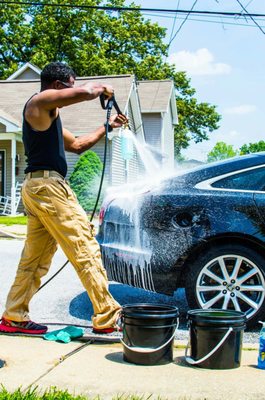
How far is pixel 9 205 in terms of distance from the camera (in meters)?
23.0

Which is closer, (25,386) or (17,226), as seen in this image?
(25,386)

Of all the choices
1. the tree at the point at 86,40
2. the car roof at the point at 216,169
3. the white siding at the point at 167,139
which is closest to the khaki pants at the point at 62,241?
the car roof at the point at 216,169

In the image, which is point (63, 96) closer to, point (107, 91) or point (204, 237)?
point (107, 91)

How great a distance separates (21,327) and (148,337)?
1.28 metres

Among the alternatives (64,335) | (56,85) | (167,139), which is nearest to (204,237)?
(64,335)

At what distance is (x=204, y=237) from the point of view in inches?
207

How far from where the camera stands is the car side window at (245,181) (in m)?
5.42

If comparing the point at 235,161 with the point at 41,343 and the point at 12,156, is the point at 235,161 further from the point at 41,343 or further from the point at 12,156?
the point at 12,156

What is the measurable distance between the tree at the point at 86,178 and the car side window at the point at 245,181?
15.6m

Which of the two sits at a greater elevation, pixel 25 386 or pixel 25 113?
pixel 25 113

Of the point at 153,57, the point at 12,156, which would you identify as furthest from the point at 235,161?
the point at 153,57

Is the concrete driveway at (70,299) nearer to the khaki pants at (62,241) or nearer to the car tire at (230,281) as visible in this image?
the car tire at (230,281)

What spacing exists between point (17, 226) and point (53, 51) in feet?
98.2

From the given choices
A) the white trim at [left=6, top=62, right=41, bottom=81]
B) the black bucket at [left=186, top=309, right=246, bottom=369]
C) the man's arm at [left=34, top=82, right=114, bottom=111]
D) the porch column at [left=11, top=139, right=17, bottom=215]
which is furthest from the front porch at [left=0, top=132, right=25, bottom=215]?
the black bucket at [left=186, top=309, right=246, bottom=369]
